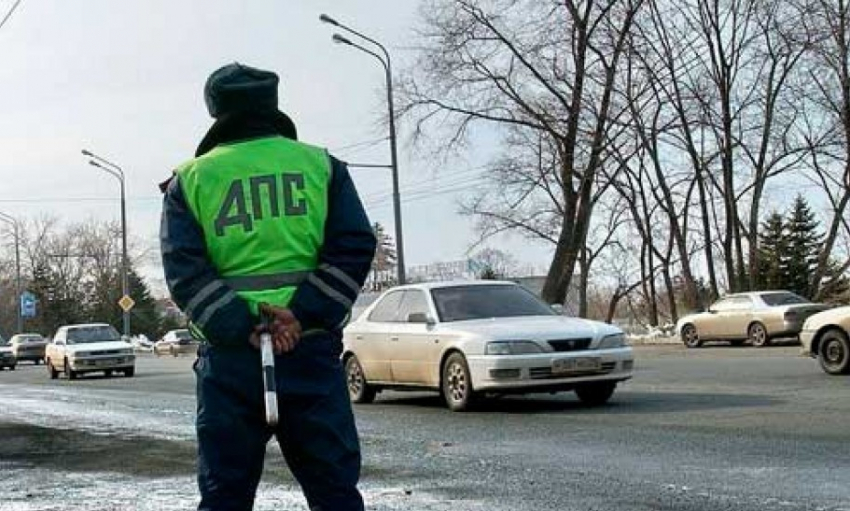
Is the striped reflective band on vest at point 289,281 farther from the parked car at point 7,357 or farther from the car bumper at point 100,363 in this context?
the parked car at point 7,357

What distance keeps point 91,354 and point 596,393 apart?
20.4 meters

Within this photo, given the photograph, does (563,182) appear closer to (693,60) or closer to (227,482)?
(693,60)

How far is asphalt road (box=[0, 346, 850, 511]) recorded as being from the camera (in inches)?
276

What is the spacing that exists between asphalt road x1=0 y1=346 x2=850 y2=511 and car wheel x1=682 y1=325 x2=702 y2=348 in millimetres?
16238

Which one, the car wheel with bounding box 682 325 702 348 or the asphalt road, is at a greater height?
the car wheel with bounding box 682 325 702 348

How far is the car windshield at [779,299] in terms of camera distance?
2986 cm

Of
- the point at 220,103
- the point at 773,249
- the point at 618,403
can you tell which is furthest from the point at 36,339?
the point at 220,103

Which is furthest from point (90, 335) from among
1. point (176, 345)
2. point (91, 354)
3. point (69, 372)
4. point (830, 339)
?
point (176, 345)

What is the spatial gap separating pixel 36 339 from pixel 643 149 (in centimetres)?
2982

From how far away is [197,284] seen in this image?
3633 millimetres

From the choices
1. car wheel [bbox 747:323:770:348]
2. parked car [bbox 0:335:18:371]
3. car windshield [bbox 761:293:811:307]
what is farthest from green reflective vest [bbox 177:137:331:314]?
parked car [bbox 0:335:18:371]

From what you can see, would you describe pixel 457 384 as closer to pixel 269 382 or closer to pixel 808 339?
pixel 808 339

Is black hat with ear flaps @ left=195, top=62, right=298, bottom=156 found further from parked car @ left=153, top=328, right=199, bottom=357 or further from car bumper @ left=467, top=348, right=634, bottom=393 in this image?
parked car @ left=153, top=328, right=199, bottom=357

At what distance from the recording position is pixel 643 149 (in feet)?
158
